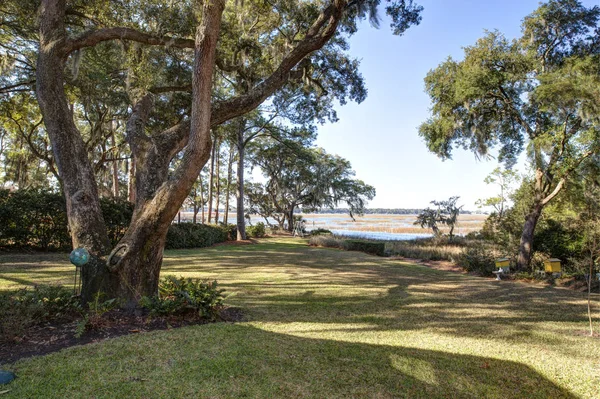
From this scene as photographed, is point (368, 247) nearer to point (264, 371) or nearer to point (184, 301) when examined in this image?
point (184, 301)

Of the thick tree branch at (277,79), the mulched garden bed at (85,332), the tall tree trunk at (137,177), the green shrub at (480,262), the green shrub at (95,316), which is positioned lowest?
the green shrub at (480,262)

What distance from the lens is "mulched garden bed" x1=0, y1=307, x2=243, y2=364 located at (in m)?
3.05

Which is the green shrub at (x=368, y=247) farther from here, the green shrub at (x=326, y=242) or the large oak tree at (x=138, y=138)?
the large oak tree at (x=138, y=138)

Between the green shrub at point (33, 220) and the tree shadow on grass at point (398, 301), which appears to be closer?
the tree shadow on grass at point (398, 301)

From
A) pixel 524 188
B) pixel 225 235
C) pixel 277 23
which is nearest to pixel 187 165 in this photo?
pixel 277 23

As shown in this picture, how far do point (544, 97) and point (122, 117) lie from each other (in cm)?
1708

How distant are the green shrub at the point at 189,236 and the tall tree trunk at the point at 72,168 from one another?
9559mm

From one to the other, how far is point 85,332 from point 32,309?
23.2 inches

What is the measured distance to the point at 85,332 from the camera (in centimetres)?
350

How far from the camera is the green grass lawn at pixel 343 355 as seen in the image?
2.62 m

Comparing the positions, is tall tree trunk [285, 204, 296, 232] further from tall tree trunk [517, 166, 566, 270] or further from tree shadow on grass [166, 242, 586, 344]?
tree shadow on grass [166, 242, 586, 344]

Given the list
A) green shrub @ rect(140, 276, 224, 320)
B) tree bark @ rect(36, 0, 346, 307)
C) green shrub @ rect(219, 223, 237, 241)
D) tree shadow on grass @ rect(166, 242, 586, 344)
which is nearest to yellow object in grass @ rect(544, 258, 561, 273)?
tree shadow on grass @ rect(166, 242, 586, 344)

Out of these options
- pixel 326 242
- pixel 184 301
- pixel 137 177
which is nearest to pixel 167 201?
pixel 137 177

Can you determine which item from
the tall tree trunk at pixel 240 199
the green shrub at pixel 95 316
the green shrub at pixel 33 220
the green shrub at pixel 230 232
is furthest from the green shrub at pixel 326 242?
the green shrub at pixel 95 316
